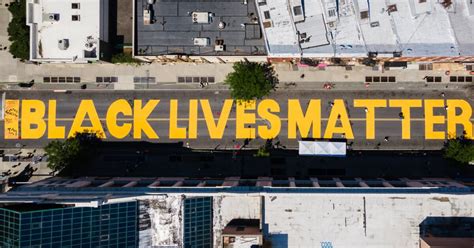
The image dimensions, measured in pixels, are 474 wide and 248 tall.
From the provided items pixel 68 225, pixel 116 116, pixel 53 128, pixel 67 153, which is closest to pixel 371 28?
pixel 116 116

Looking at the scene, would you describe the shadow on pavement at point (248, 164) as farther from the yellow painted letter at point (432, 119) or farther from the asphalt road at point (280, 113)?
the yellow painted letter at point (432, 119)

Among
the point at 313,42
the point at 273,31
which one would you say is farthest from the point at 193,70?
the point at 313,42

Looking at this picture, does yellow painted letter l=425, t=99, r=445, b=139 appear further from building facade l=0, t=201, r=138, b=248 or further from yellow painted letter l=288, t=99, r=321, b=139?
building facade l=0, t=201, r=138, b=248

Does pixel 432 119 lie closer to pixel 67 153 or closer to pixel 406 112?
pixel 406 112

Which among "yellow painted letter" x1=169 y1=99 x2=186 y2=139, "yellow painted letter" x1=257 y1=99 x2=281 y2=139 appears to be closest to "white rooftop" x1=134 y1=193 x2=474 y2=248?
"yellow painted letter" x1=257 y1=99 x2=281 y2=139

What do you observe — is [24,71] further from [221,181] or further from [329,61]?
[329,61]

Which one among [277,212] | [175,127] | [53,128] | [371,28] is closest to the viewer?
[277,212]
